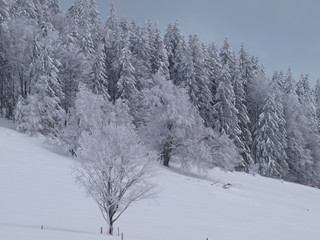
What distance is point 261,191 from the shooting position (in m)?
34.7

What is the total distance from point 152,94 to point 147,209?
66.0 ft

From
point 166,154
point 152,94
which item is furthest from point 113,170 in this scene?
A: point 152,94

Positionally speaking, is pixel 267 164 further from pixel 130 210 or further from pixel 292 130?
pixel 130 210

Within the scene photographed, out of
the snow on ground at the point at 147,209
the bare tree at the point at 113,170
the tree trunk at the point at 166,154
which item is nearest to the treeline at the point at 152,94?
the tree trunk at the point at 166,154

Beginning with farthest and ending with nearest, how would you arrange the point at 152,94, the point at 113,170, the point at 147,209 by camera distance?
the point at 152,94
the point at 147,209
the point at 113,170

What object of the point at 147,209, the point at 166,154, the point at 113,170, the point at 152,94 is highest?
the point at 152,94

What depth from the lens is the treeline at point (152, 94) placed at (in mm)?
37312

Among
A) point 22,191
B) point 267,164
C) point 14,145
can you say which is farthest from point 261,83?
point 22,191

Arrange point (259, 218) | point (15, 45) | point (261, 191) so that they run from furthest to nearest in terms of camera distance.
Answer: point (15, 45) → point (261, 191) → point (259, 218)

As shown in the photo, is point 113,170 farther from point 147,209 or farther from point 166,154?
point 166,154

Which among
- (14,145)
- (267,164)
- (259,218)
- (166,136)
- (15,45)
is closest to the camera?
(259,218)

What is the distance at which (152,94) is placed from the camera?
3978cm

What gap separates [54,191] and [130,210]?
5379 mm

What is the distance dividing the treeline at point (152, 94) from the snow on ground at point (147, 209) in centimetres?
397
